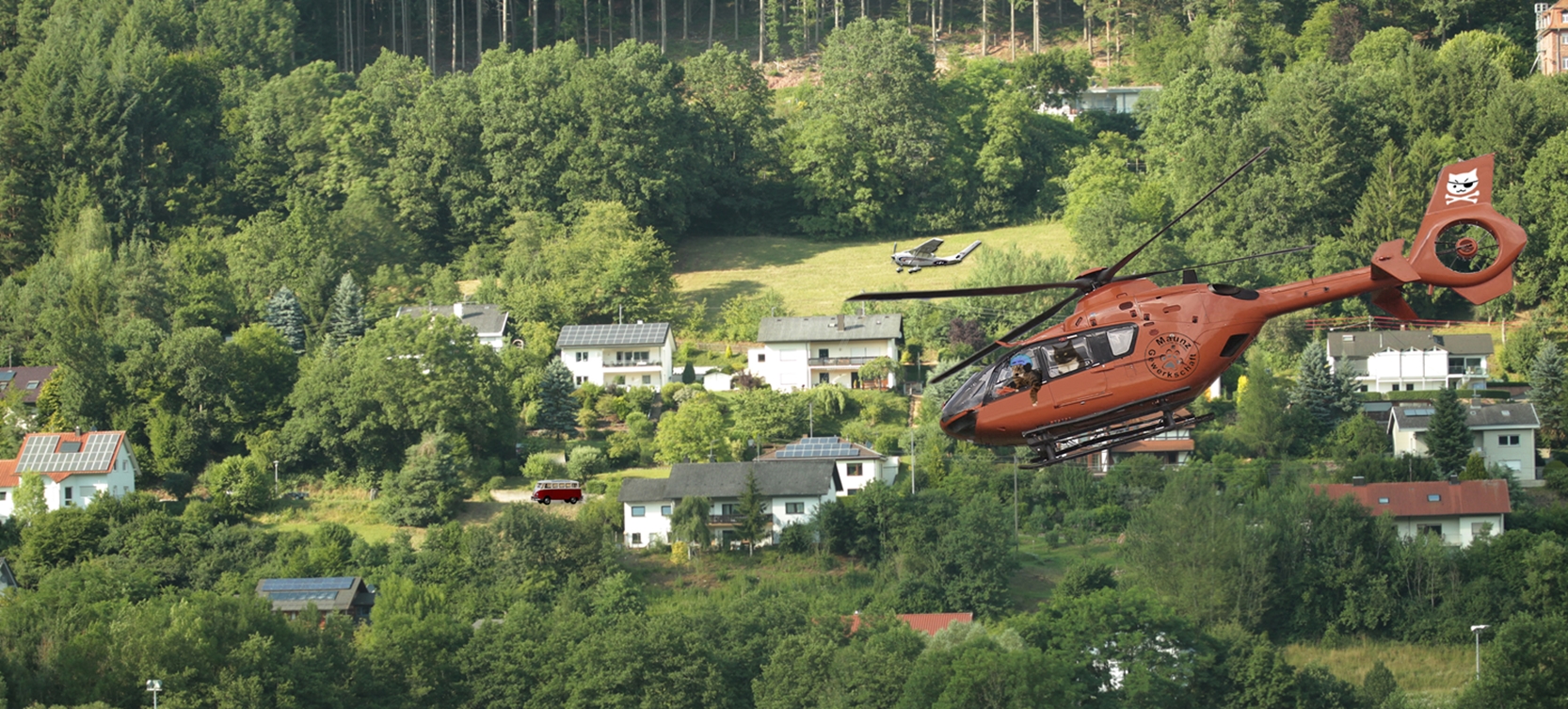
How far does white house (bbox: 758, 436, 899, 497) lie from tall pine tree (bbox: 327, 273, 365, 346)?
74.5 feet

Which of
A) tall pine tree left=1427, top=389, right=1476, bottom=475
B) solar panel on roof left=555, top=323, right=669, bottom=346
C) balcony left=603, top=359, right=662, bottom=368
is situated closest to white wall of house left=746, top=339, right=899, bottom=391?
balcony left=603, top=359, right=662, bottom=368

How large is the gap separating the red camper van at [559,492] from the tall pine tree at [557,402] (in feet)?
22.2

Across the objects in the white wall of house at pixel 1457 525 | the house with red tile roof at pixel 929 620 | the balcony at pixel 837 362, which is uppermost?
the balcony at pixel 837 362

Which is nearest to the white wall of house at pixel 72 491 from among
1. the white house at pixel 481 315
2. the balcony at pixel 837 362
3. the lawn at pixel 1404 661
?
the white house at pixel 481 315

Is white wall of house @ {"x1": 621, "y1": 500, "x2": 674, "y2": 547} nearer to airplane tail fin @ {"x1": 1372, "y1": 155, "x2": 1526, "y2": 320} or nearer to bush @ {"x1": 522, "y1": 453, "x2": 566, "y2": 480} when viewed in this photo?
bush @ {"x1": 522, "y1": 453, "x2": 566, "y2": 480}

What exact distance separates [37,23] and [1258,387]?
232ft

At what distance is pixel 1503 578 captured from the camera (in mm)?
57500

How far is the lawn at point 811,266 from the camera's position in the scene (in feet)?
286

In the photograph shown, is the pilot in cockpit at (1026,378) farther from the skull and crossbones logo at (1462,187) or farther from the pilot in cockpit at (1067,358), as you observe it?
the skull and crossbones logo at (1462,187)

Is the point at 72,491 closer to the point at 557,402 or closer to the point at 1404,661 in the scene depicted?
the point at 557,402

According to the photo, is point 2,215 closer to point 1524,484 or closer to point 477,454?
point 477,454

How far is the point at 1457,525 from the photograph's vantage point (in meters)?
Answer: 60.2

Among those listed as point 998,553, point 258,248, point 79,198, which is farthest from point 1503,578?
point 79,198

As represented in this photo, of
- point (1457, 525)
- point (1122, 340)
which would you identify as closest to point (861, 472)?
point (1457, 525)
